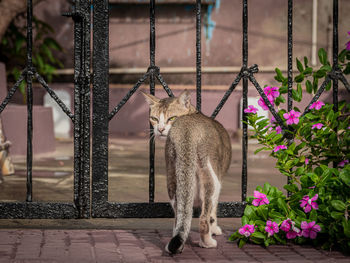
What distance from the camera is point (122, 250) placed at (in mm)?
4160

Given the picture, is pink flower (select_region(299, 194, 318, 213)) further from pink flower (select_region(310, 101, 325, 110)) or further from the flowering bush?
pink flower (select_region(310, 101, 325, 110))

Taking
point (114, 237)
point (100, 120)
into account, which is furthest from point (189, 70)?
point (114, 237)

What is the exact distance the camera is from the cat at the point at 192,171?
390cm

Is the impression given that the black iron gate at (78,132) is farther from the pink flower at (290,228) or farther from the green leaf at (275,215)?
the pink flower at (290,228)

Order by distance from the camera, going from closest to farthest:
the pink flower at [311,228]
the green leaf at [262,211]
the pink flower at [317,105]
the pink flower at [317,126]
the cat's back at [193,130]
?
the cat's back at [193,130], the pink flower at [311,228], the green leaf at [262,211], the pink flower at [317,126], the pink flower at [317,105]

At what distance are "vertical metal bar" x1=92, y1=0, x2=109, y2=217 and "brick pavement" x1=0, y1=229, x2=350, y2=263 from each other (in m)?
0.33

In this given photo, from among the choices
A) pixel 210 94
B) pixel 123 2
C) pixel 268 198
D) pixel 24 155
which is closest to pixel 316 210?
pixel 268 198

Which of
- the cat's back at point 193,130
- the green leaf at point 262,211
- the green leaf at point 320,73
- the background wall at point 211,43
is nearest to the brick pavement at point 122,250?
the green leaf at point 262,211

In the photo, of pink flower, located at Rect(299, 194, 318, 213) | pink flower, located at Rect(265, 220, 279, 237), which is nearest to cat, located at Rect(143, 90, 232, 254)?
pink flower, located at Rect(265, 220, 279, 237)

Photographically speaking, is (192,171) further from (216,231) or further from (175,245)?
(216,231)

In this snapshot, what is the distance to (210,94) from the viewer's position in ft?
55.8

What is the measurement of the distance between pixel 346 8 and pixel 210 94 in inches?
188

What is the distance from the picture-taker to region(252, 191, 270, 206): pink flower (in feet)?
14.3

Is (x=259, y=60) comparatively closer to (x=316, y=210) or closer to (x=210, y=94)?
(x=210, y=94)
